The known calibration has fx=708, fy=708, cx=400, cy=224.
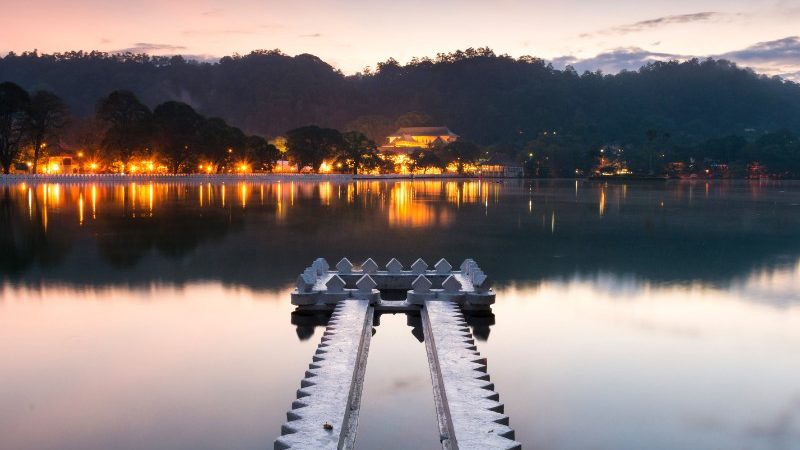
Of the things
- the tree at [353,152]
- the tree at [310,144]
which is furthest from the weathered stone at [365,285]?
the tree at [353,152]

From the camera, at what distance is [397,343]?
12.0m

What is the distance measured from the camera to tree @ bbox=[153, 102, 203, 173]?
88.9m

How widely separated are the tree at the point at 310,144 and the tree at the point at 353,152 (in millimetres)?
2721

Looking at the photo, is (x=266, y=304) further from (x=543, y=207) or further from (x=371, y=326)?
(x=543, y=207)

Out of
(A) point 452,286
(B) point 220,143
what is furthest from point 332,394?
(B) point 220,143

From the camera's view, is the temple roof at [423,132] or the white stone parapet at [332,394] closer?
the white stone parapet at [332,394]

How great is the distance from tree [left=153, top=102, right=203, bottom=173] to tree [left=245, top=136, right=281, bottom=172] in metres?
10.3

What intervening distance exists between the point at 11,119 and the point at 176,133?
1876 centimetres

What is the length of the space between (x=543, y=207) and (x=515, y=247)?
22.6 m

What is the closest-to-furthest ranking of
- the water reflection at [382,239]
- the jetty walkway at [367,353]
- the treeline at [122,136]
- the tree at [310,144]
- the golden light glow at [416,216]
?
the jetty walkway at [367,353], the water reflection at [382,239], the golden light glow at [416,216], the treeline at [122,136], the tree at [310,144]

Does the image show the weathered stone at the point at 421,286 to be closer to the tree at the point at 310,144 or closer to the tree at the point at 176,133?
the tree at the point at 176,133

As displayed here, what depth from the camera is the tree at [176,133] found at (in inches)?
3501

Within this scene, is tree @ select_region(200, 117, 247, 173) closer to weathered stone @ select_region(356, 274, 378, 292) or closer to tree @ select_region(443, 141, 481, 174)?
tree @ select_region(443, 141, 481, 174)

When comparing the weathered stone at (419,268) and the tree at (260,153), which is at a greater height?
the tree at (260,153)
